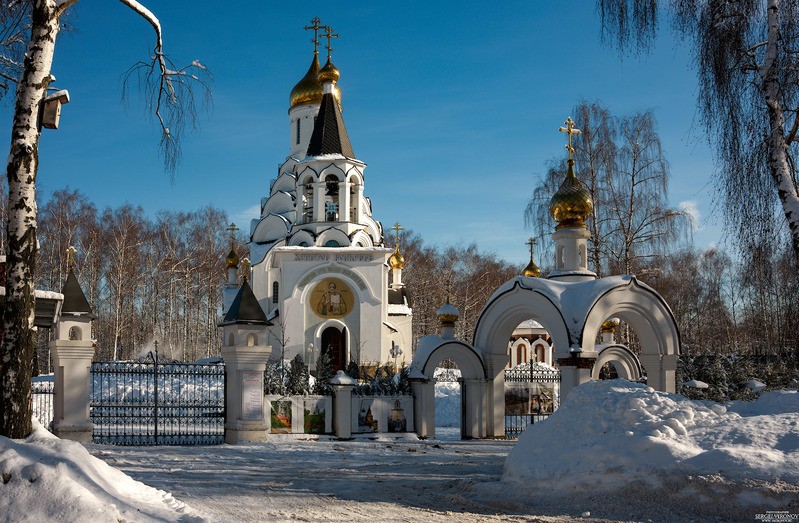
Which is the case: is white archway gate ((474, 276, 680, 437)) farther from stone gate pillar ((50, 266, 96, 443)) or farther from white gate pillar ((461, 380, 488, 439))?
stone gate pillar ((50, 266, 96, 443))

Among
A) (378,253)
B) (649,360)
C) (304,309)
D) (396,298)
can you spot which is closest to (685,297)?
(396,298)

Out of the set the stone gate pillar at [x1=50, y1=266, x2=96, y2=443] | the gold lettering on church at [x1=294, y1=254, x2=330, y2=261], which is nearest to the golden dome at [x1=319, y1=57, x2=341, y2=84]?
the gold lettering on church at [x1=294, y1=254, x2=330, y2=261]

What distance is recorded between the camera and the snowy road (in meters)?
7.70

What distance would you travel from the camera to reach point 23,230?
6.63 m

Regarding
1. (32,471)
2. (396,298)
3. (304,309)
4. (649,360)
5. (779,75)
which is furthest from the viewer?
(396,298)

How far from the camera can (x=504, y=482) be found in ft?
30.4

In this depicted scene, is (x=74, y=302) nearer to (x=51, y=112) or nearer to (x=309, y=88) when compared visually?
(x=51, y=112)

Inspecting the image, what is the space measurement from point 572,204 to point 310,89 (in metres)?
20.1

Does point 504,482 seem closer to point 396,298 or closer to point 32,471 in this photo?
point 32,471

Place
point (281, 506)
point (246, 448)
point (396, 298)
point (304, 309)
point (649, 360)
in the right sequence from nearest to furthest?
point (281, 506)
point (246, 448)
point (649, 360)
point (304, 309)
point (396, 298)

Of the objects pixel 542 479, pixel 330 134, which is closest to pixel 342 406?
pixel 542 479

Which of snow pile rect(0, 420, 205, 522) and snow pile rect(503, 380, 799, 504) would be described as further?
snow pile rect(503, 380, 799, 504)

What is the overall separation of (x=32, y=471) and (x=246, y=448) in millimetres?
7839

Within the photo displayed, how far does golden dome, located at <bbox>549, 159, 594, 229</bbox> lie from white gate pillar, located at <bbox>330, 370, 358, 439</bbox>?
17.5 ft
